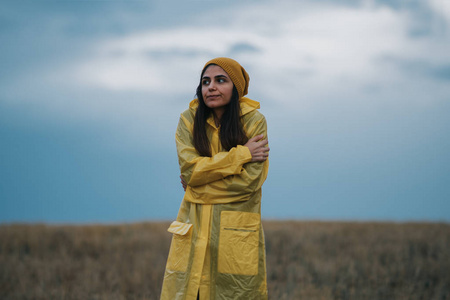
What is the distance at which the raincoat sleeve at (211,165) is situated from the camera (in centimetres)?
325

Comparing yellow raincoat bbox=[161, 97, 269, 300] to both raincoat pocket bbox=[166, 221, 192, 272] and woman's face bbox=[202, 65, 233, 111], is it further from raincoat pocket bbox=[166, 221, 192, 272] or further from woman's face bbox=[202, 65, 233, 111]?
woman's face bbox=[202, 65, 233, 111]

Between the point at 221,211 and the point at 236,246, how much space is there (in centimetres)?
32

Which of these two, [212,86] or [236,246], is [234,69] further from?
[236,246]

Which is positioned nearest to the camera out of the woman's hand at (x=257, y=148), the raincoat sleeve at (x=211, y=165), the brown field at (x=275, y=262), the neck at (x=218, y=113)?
the raincoat sleeve at (x=211, y=165)

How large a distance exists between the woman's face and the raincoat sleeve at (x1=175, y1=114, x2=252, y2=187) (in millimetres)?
489

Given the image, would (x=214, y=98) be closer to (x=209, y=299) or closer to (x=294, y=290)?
(x=209, y=299)

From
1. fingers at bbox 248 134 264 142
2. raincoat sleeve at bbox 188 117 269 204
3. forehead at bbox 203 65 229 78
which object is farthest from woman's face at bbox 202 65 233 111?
raincoat sleeve at bbox 188 117 269 204

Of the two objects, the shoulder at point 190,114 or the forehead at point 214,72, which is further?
the shoulder at point 190,114

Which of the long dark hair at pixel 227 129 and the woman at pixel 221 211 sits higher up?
the long dark hair at pixel 227 129

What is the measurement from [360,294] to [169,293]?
4763mm

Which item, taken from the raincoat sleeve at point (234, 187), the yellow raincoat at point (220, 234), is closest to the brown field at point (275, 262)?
the yellow raincoat at point (220, 234)

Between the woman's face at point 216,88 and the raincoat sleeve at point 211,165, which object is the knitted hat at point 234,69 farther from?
the raincoat sleeve at point 211,165

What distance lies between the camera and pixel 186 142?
357cm

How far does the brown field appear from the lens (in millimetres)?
7082
